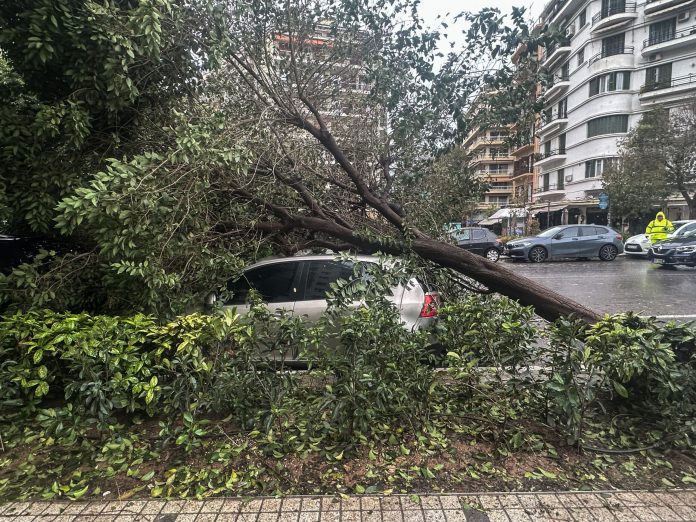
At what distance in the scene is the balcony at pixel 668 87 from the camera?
102 feet

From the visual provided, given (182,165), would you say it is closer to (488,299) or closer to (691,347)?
(488,299)

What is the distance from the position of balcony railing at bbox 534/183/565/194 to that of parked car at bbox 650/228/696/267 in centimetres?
2688

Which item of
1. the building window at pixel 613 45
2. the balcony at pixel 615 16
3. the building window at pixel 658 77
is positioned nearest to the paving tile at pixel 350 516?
the building window at pixel 658 77

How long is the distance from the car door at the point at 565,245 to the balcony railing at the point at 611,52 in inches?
946

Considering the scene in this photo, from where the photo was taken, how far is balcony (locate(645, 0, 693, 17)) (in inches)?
1213

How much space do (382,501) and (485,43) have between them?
14.6 ft

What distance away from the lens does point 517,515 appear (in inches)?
92.4

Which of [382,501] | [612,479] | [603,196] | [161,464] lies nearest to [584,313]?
[612,479]

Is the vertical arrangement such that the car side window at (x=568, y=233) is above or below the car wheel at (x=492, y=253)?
above

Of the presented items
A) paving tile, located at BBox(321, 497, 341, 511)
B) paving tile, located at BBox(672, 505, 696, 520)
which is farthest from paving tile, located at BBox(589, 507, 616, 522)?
paving tile, located at BBox(321, 497, 341, 511)

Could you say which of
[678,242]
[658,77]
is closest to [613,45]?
[658,77]

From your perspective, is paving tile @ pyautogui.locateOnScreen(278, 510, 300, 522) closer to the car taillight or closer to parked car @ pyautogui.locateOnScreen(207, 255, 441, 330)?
parked car @ pyautogui.locateOnScreen(207, 255, 441, 330)

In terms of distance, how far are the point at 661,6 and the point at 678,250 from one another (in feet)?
93.3

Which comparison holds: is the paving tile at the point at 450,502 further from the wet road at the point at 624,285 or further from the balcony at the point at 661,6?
the balcony at the point at 661,6
